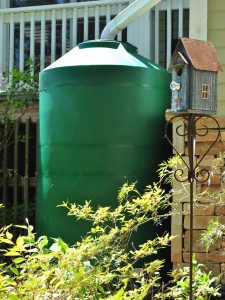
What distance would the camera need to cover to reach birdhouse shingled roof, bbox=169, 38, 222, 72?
3428 mm

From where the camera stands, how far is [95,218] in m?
3.14

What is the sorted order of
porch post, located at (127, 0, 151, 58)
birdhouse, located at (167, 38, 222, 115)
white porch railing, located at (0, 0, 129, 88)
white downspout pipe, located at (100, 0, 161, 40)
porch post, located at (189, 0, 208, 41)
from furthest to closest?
white porch railing, located at (0, 0, 129, 88)
porch post, located at (127, 0, 151, 58)
white downspout pipe, located at (100, 0, 161, 40)
porch post, located at (189, 0, 208, 41)
birdhouse, located at (167, 38, 222, 115)

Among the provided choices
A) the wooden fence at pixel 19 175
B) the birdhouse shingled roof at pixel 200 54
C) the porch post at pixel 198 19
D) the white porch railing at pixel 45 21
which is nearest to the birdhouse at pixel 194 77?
the birdhouse shingled roof at pixel 200 54

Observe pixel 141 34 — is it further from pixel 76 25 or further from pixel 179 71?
pixel 179 71

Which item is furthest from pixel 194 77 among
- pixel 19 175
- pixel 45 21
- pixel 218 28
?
pixel 45 21

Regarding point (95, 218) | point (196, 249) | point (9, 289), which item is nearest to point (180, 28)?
point (196, 249)

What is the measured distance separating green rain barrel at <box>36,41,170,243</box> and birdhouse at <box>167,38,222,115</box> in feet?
3.84

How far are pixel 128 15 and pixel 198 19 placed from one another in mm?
991

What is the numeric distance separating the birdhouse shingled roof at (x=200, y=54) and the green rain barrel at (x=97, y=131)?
1.20m

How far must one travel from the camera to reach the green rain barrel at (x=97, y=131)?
15.3ft

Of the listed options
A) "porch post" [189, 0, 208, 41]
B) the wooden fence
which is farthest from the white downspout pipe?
the wooden fence

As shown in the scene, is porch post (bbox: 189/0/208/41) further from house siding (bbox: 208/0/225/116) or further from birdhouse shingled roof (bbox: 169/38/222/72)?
birdhouse shingled roof (bbox: 169/38/222/72)

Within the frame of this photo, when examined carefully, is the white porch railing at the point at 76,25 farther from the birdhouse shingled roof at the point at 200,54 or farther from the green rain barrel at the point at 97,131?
the birdhouse shingled roof at the point at 200,54

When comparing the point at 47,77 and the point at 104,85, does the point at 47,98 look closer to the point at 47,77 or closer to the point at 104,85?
the point at 47,77
